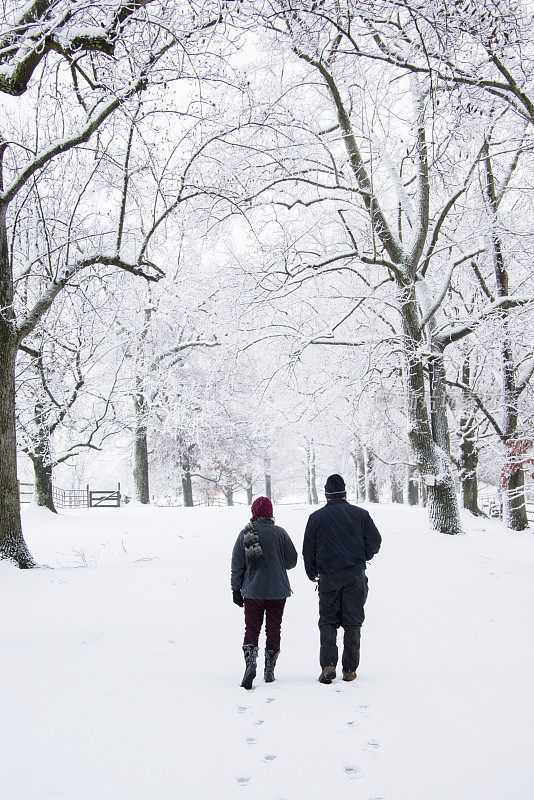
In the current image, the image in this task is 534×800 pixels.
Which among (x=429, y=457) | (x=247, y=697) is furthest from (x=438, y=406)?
(x=247, y=697)

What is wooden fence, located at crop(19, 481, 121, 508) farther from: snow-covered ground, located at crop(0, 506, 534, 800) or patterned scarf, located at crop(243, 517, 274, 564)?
patterned scarf, located at crop(243, 517, 274, 564)

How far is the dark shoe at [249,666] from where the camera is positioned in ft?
14.9

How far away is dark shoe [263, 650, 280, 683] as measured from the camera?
475cm

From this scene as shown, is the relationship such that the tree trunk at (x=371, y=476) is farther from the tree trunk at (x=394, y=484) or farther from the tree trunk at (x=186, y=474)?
the tree trunk at (x=186, y=474)

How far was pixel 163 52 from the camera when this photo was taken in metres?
7.58

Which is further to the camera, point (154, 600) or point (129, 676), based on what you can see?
point (154, 600)

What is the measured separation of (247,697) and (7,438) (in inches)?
243

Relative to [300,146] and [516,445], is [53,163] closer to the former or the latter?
[300,146]

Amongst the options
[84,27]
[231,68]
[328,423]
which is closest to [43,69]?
[84,27]

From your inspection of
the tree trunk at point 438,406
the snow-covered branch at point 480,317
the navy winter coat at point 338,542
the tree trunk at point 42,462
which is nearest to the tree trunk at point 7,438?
the navy winter coat at point 338,542

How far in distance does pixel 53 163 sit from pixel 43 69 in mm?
2921

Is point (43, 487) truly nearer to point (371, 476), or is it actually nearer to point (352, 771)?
point (352, 771)

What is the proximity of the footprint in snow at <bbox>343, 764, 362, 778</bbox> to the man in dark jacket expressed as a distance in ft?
4.66

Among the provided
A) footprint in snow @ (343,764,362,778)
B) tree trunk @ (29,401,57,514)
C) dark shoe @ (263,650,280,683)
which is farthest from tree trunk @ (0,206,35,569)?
footprint in snow @ (343,764,362,778)
